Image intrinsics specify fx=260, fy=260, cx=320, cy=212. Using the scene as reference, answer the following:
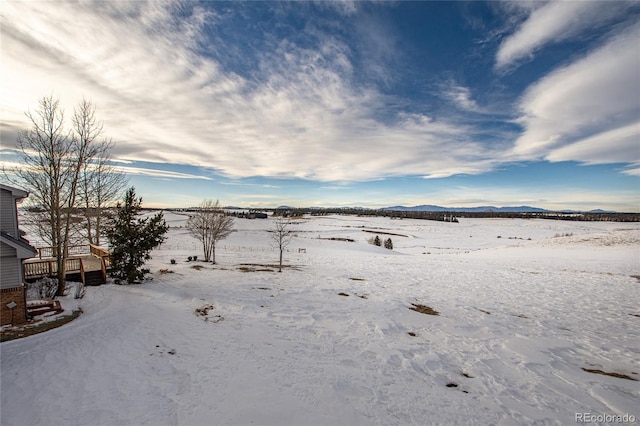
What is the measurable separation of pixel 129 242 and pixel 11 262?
5.78 m

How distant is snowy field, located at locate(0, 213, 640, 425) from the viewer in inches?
231

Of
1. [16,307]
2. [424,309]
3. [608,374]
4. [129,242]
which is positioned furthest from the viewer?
[129,242]

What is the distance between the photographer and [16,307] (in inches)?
384

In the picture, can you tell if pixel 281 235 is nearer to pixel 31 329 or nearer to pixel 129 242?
pixel 129 242

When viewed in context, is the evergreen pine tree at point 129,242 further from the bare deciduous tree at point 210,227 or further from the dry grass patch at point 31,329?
the bare deciduous tree at point 210,227

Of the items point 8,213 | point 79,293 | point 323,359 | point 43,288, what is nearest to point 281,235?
point 79,293

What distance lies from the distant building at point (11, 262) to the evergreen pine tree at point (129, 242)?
5.13m

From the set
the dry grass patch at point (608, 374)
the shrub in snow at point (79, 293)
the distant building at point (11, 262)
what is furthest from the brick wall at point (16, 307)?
the dry grass patch at point (608, 374)

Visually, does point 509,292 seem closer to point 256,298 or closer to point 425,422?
point 425,422

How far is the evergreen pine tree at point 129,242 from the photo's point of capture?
15.5 m

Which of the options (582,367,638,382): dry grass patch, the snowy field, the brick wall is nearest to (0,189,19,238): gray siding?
the brick wall

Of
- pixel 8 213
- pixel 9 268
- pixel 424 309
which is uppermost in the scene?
pixel 8 213

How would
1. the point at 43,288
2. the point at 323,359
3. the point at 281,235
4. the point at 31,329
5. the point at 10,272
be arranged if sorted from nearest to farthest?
the point at 323,359, the point at 31,329, the point at 10,272, the point at 43,288, the point at 281,235

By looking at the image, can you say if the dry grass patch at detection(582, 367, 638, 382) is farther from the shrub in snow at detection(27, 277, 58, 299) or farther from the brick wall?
the shrub in snow at detection(27, 277, 58, 299)
